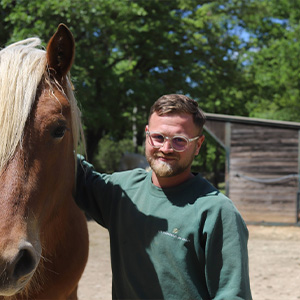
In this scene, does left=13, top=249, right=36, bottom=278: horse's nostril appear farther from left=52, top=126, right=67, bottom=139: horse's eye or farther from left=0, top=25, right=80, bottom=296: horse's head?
left=52, top=126, right=67, bottom=139: horse's eye

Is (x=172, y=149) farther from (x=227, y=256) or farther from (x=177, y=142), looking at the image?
(x=227, y=256)

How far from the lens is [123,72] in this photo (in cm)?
1327

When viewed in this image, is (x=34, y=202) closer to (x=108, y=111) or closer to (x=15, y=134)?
(x=15, y=134)

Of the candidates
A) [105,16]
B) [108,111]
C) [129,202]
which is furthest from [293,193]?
[129,202]

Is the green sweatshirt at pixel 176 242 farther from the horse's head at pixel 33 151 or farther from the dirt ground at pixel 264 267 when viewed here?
the dirt ground at pixel 264 267

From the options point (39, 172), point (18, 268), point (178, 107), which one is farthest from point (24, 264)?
point (178, 107)

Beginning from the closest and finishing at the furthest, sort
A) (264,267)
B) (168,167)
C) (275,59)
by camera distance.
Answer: (168,167)
(264,267)
(275,59)

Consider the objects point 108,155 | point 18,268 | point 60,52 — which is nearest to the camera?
point 18,268

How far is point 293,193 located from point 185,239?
9.53m

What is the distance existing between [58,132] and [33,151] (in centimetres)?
17

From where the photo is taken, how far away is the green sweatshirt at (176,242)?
5.10 feet

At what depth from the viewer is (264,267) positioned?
6367mm

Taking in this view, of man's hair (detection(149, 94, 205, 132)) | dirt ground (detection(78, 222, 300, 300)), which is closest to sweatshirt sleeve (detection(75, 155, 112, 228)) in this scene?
man's hair (detection(149, 94, 205, 132))

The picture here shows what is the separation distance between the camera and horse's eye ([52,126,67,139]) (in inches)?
67.4
